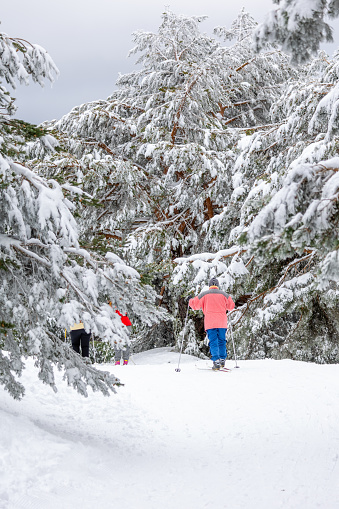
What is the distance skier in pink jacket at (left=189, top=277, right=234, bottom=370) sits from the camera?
30.1 feet

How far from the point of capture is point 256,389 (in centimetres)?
783

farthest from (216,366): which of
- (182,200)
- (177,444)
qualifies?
(182,200)

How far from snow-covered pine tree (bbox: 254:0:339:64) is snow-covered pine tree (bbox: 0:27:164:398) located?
8.23 feet

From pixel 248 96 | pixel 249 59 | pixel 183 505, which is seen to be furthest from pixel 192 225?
pixel 183 505

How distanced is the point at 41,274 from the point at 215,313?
451 cm

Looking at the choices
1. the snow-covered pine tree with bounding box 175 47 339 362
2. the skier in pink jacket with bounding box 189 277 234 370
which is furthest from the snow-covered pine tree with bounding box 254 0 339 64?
the skier in pink jacket with bounding box 189 277 234 370

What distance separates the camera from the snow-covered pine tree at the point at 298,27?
11.0 feet

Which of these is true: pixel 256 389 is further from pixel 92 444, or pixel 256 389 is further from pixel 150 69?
pixel 150 69

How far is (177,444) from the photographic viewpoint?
18.9 ft

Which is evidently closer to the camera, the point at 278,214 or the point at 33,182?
the point at 278,214

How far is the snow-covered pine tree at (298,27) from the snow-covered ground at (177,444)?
3.46 metres

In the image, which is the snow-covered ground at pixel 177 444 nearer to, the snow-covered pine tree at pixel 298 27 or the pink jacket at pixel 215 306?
the pink jacket at pixel 215 306

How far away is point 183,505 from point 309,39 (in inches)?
144

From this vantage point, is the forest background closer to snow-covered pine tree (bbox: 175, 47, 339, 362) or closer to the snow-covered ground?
snow-covered pine tree (bbox: 175, 47, 339, 362)
